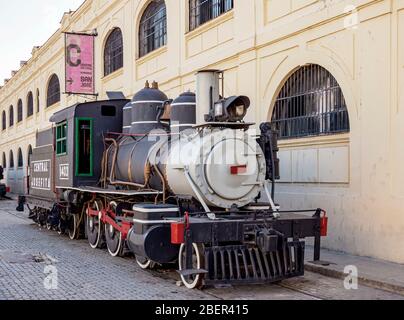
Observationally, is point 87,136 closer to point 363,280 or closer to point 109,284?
point 109,284

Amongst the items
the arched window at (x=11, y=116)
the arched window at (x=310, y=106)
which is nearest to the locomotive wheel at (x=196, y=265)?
the arched window at (x=310, y=106)

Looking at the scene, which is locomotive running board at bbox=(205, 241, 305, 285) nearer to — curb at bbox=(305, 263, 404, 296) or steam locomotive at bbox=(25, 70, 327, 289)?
steam locomotive at bbox=(25, 70, 327, 289)

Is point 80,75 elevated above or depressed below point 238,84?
above

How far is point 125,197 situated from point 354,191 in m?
4.01

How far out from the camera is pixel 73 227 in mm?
13227

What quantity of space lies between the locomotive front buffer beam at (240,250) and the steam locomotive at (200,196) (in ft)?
0.04

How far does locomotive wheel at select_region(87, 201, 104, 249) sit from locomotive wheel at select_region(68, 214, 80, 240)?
1123 mm

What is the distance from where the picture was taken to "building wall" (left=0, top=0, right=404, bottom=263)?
9148 millimetres

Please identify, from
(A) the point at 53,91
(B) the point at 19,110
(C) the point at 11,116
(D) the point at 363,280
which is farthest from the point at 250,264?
(C) the point at 11,116

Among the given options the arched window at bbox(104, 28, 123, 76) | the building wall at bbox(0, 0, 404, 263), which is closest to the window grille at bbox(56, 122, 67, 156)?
the building wall at bbox(0, 0, 404, 263)

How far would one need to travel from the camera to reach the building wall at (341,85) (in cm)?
915

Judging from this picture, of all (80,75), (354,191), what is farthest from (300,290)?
(80,75)
